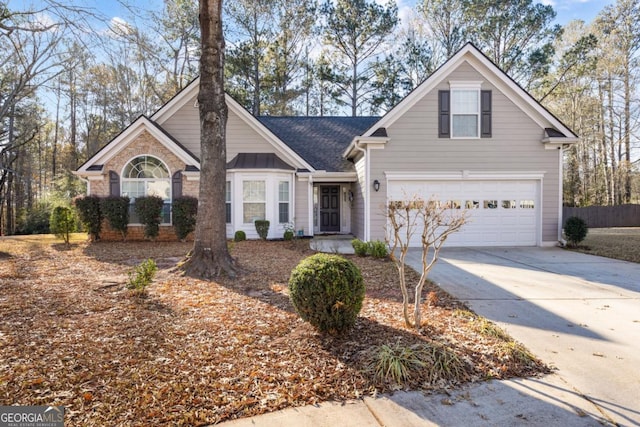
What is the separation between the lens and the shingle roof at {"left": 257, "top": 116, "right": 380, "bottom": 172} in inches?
567

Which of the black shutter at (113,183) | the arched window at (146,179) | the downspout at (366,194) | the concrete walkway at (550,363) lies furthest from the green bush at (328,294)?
the black shutter at (113,183)

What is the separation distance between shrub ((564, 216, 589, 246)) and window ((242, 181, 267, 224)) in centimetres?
988

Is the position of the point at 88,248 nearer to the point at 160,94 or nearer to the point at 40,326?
the point at 40,326

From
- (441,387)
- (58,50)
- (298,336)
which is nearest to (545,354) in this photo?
(441,387)

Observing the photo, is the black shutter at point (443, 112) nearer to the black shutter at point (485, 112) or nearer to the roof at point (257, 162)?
the black shutter at point (485, 112)

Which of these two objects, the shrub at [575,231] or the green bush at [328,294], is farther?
the shrub at [575,231]

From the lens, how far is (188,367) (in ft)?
10.7

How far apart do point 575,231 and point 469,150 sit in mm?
4033

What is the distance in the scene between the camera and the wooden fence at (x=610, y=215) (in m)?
22.8

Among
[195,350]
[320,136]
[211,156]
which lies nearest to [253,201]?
[320,136]

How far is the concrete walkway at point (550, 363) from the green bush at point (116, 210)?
32.8ft

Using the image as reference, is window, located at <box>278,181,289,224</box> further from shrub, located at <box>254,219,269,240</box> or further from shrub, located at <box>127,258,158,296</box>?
shrub, located at <box>127,258,158,296</box>

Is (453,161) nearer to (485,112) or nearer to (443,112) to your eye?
(443,112)

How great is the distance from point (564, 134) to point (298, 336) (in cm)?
1144
